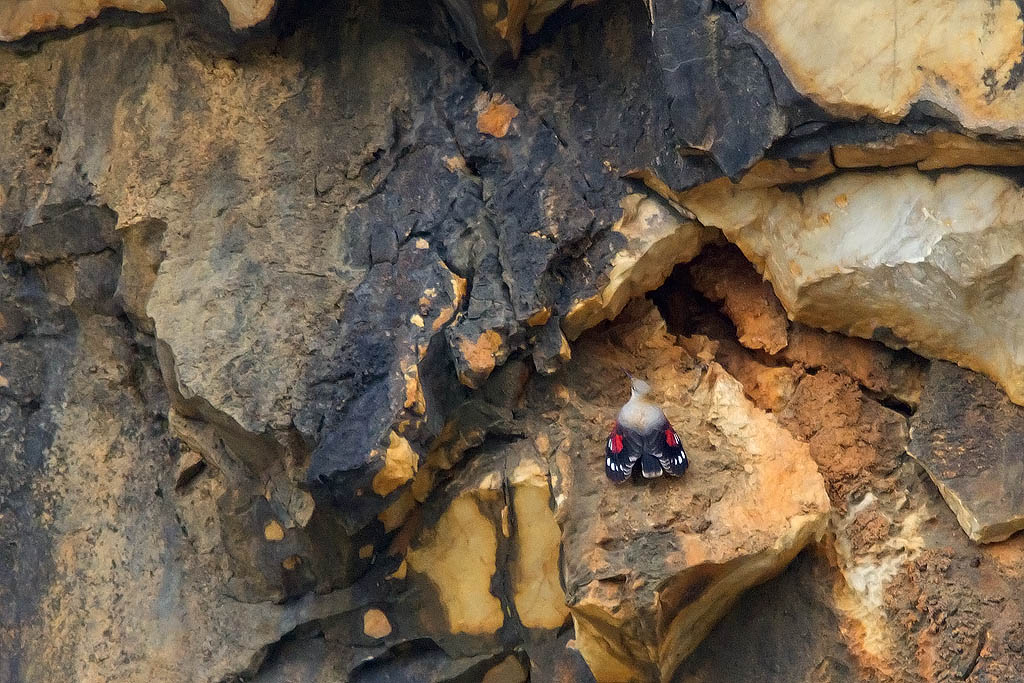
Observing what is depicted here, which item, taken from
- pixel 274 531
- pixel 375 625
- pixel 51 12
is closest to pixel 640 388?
pixel 375 625

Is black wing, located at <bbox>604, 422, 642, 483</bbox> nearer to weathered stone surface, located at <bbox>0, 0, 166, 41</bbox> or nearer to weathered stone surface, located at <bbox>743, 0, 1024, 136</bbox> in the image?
weathered stone surface, located at <bbox>743, 0, 1024, 136</bbox>

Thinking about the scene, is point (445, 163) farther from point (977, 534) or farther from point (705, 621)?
point (977, 534)

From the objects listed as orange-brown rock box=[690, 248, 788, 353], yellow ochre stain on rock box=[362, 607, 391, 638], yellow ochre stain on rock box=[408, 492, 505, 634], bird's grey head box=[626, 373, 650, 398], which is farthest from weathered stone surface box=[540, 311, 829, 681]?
yellow ochre stain on rock box=[362, 607, 391, 638]

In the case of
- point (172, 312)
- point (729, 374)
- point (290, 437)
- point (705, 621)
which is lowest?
point (705, 621)

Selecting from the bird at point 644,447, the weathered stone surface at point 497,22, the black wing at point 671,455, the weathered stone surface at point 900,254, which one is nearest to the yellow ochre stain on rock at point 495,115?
the weathered stone surface at point 497,22

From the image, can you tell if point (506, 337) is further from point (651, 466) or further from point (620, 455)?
point (651, 466)

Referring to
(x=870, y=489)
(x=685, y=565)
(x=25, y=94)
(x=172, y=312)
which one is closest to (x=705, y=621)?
(x=685, y=565)

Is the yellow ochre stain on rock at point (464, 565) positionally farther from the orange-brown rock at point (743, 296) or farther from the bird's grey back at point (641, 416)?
the orange-brown rock at point (743, 296)
